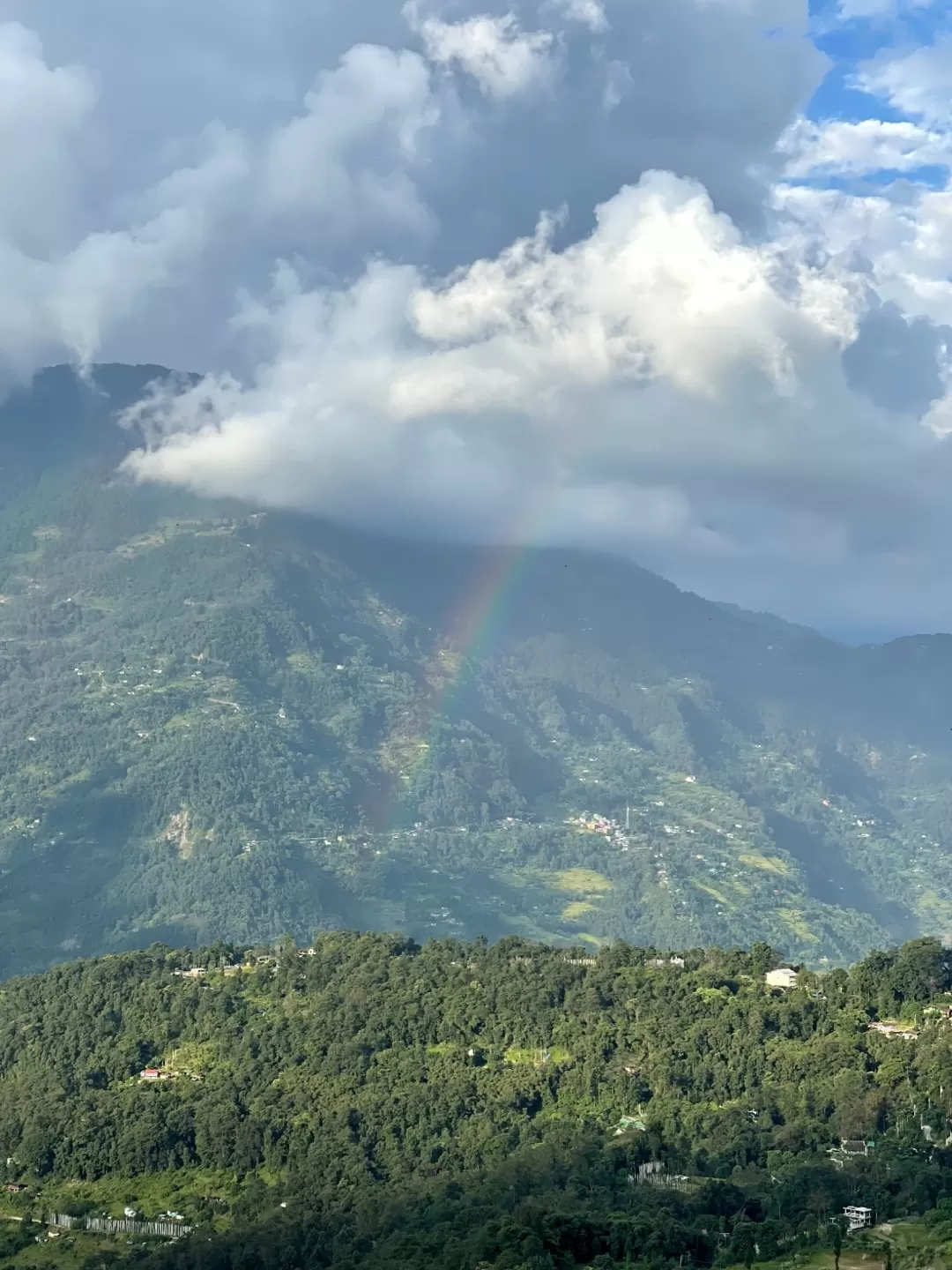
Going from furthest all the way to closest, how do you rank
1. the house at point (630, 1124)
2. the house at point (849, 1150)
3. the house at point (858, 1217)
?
the house at point (630, 1124) < the house at point (849, 1150) < the house at point (858, 1217)

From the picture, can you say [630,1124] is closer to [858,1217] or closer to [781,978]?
[858,1217]

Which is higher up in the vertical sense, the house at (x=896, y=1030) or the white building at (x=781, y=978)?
the white building at (x=781, y=978)

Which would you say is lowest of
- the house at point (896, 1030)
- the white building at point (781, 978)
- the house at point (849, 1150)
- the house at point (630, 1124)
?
the house at point (849, 1150)

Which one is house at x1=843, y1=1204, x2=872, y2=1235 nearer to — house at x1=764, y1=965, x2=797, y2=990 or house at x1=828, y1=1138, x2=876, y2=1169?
house at x1=828, y1=1138, x2=876, y2=1169

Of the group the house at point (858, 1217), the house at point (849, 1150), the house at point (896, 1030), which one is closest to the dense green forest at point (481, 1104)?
the house at point (849, 1150)

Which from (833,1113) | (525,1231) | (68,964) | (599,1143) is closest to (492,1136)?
(599,1143)

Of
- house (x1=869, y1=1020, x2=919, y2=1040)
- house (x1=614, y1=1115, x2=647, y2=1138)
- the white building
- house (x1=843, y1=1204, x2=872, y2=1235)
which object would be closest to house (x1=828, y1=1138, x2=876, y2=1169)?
house (x1=843, y1=1204, x2=872, y2=1235)

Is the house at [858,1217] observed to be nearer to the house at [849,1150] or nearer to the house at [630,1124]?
the house at [849,1150]

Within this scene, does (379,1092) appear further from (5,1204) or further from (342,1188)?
(5,1204)
